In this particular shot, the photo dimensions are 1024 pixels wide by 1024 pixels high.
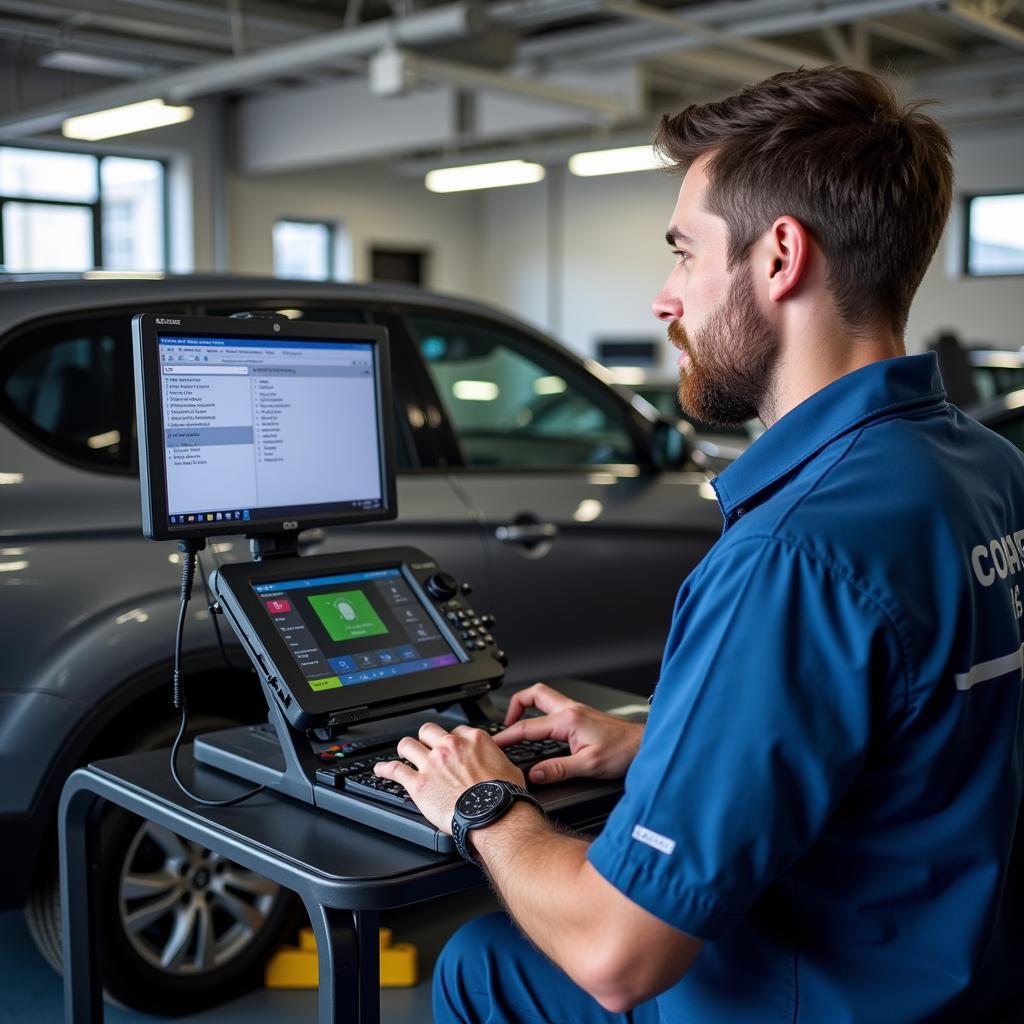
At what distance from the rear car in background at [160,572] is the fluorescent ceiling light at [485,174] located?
7.06 m

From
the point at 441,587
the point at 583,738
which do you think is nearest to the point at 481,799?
the point at 583,738

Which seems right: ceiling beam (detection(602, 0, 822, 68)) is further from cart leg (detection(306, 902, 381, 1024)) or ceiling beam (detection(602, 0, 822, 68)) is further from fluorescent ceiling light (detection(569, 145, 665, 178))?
cart leg (detection(306, 902, 381, 1024))

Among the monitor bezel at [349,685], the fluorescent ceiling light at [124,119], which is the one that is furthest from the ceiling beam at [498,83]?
the monitor bezel at [349,685]

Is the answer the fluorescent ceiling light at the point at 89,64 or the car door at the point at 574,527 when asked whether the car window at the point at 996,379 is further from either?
the fluorescent ceiling light at the point at 89,64

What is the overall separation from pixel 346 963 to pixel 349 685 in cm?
38

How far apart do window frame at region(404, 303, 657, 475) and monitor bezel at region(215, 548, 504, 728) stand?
1.27 m

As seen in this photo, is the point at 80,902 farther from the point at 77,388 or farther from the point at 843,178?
the point at 843,178

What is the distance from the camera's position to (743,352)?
1.37 meters

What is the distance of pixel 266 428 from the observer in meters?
1.79

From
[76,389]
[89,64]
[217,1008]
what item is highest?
[89,64]

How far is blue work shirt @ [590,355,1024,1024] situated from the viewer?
110 centimetres

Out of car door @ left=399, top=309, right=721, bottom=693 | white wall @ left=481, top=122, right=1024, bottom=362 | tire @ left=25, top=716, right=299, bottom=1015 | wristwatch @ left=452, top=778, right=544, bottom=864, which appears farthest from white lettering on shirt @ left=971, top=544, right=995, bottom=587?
white wall @ left=481, top=122, right=1024, bottom=362

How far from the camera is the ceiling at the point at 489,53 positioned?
742 cm

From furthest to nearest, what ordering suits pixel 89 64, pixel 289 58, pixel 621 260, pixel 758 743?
pixel 621 260, pixel 89 64, pixel 289 58, pixel 758 743
